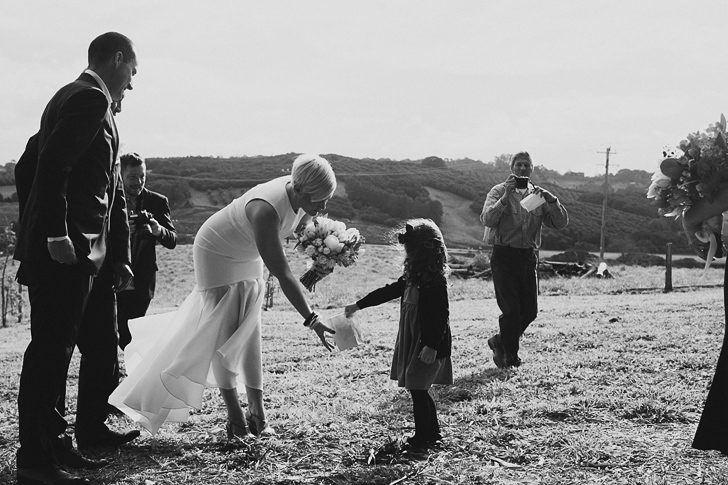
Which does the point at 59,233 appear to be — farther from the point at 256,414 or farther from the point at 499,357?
the point at 499,357

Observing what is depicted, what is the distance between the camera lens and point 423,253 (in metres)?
4.66

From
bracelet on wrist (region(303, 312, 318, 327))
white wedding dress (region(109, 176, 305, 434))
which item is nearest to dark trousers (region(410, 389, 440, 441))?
bracelet on wrist (region(303, 312, 318, 327))

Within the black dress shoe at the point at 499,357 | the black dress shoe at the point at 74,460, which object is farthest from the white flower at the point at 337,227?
the black dress shoe at the point at 499,357

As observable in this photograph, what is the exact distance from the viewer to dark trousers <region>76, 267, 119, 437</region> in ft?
14.8

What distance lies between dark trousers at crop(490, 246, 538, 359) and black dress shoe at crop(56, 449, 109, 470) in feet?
14.5

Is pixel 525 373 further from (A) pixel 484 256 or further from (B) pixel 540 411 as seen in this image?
(A) pixel 484 256

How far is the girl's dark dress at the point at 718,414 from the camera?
3826 mm

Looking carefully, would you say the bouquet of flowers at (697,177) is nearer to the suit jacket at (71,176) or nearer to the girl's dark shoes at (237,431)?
the girl's dark shoes at (237,431)

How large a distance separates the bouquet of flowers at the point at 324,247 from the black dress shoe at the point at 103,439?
1544 mm

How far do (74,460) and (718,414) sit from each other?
3612 mm

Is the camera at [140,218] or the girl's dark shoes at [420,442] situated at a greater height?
the camera at [140,218]

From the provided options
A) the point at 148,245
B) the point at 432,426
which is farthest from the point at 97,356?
the point at 432,426

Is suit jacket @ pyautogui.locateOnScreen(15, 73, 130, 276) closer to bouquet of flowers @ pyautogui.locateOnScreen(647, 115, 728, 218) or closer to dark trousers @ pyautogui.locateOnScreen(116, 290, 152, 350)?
dark trousers @ pyautogui.locateOnScreen(116, 290, 152, 350)

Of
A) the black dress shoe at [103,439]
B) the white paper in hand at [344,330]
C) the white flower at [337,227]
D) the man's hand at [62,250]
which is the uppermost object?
the white flower at [337,227]
